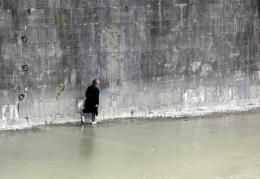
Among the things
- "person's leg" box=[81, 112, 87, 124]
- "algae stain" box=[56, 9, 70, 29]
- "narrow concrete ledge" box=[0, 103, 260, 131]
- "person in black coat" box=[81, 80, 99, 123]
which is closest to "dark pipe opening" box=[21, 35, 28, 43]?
"algae stain" box=[56, 9, 70, 29]

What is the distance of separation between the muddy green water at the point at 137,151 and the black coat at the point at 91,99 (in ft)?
1.44

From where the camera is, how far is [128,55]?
697 inches

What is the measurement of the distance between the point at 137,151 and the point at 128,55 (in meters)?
3.63

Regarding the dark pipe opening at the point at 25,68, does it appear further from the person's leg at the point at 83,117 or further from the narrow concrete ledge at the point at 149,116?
the person's leg at the point at 83,117

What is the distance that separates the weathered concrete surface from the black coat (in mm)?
280

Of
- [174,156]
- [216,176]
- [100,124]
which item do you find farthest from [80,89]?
[216,176]

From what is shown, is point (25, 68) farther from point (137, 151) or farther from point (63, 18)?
point (137, 151)

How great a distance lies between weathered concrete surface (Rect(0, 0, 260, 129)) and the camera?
16156mm

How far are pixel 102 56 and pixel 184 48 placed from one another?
7.89 feet

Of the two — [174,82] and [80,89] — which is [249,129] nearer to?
[174,82]

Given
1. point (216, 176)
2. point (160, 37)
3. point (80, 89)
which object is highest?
point (160, 37)

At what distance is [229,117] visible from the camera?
18.6m

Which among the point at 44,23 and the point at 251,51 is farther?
the point at 251,51

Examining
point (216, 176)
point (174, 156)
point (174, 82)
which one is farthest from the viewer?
point (174, 82)
